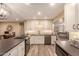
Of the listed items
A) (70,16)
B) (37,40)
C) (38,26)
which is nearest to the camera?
(70,16)

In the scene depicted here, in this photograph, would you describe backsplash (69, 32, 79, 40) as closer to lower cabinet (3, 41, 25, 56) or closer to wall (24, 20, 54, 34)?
lower cabinet (3, 41, 25, 56)

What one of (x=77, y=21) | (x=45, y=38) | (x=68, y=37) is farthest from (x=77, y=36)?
(x=45, y=38)

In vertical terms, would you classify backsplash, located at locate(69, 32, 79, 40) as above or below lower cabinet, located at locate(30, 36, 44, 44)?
above

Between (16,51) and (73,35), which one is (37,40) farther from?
(16,51)

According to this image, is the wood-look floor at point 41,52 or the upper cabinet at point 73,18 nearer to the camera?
the upper cabinet at point 73,18

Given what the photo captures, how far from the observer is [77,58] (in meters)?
0.94

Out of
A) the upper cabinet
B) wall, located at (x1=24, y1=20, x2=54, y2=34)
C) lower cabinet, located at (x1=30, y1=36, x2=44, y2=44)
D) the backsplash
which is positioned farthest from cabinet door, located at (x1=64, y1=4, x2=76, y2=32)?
wall, located at (x1=24, y1=20, x2=54, y2=34)

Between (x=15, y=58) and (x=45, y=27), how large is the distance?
30.5 ft

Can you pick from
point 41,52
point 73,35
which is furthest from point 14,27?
point 73,35

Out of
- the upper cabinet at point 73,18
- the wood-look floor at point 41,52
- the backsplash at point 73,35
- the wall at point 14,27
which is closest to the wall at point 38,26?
the wood-look floor at point 41,52

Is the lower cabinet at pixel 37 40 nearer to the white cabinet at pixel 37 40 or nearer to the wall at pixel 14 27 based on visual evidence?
the white cabinet at pixel 37 40

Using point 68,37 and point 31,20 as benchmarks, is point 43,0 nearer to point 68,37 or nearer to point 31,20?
point 68,37

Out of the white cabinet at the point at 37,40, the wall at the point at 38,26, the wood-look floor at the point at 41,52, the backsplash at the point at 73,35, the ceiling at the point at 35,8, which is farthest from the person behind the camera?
the wall at the point at 38,26

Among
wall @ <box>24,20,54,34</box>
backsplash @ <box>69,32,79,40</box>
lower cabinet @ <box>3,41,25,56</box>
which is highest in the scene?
wall @ <box>24,20,54,34</box>
